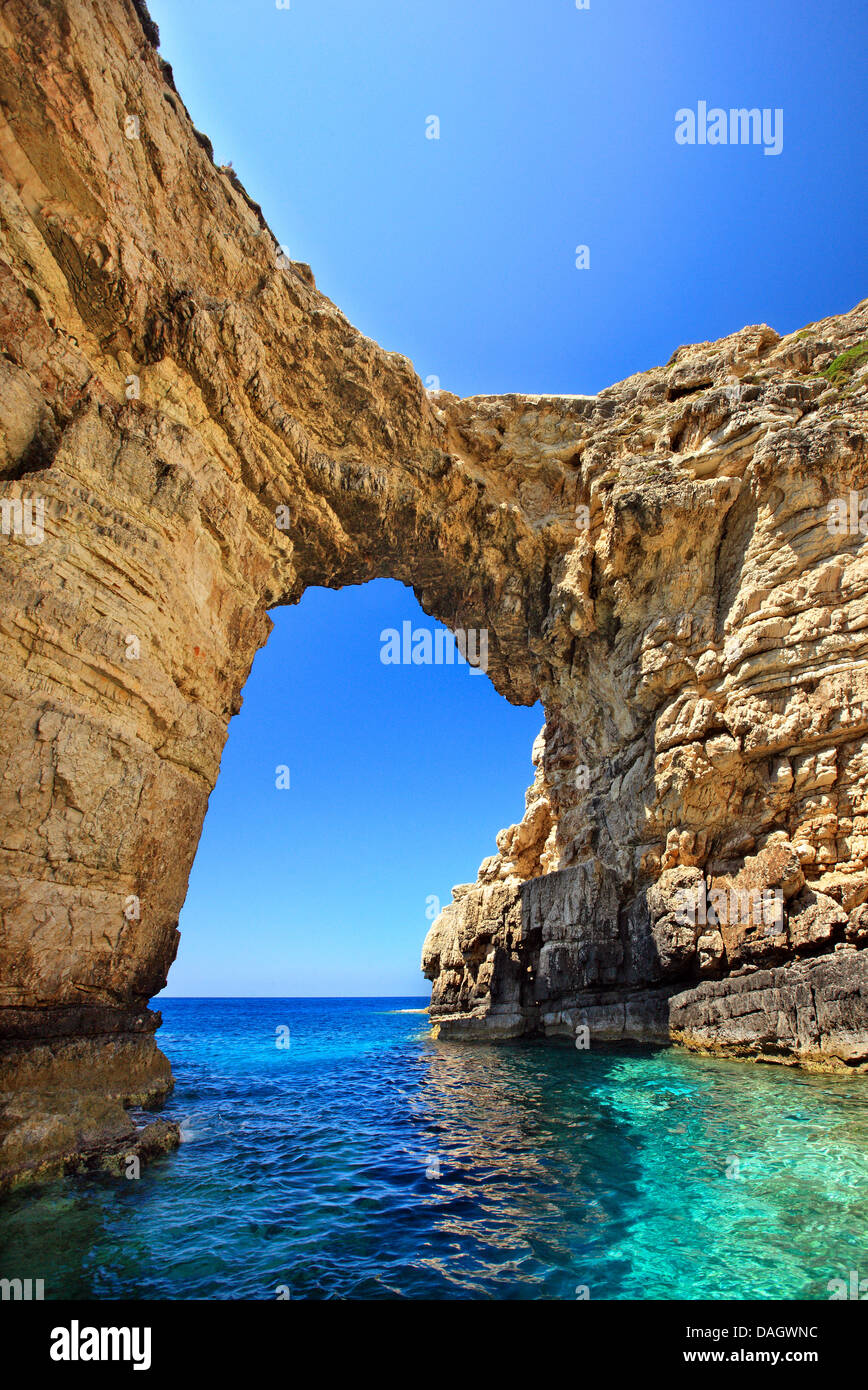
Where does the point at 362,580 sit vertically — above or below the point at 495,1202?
above

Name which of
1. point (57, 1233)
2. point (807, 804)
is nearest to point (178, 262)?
point (57, 1233)

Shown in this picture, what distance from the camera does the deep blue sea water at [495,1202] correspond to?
518 cm

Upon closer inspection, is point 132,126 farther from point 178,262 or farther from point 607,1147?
point 607,1147

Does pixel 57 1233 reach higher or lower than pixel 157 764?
lower

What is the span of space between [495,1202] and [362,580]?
60.4 ft

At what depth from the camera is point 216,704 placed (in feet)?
45.9

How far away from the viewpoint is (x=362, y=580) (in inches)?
868

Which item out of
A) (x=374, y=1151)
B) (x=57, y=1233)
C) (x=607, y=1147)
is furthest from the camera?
(x=374, y=1151)

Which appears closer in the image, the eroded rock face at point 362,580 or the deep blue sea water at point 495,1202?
the deep blue sea water at point 495,1202

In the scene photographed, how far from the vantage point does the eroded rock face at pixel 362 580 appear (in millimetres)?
9633

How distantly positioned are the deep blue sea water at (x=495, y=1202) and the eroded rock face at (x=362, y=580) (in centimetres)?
167

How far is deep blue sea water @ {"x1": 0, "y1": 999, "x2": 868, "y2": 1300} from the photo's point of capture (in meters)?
5.18

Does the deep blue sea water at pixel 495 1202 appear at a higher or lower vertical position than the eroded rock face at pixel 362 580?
lower
